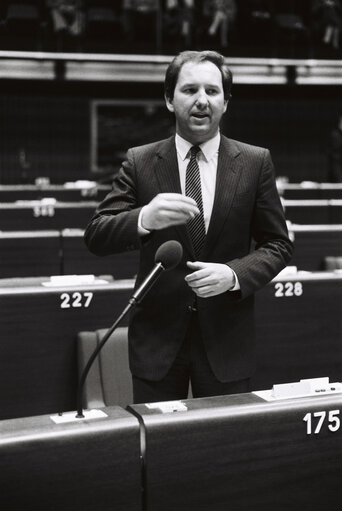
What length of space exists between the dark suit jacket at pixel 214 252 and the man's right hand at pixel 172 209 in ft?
0.68

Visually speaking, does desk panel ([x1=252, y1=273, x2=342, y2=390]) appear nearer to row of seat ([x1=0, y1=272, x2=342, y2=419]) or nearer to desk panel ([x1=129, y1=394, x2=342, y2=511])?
row of seat ([x1=0, y1=272, x2=342, y2=419])

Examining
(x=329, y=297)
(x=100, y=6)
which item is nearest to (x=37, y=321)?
(x=329, y=297)

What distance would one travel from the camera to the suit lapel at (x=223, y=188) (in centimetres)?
189

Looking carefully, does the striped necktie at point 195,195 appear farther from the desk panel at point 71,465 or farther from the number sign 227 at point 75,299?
the number sign 227 at point 75,299

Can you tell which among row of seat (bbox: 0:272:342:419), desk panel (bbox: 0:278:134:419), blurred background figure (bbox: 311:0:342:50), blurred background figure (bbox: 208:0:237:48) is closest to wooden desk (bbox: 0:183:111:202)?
row of seat (bbox: 0:272:342:419)

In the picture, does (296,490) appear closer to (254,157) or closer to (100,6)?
(254,157)

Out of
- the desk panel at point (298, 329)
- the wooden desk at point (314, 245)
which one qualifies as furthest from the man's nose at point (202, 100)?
the wooden desk at point (314, 245)

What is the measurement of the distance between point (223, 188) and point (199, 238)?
0.46 ft

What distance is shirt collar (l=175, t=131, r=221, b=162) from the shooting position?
1.96m

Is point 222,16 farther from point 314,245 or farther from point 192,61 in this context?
point 192,61

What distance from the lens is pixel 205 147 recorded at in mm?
1957

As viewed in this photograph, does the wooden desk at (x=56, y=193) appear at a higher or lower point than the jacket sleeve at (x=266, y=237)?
lower

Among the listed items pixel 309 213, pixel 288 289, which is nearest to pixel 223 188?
pixel 288 289

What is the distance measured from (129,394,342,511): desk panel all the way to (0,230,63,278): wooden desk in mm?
3370
